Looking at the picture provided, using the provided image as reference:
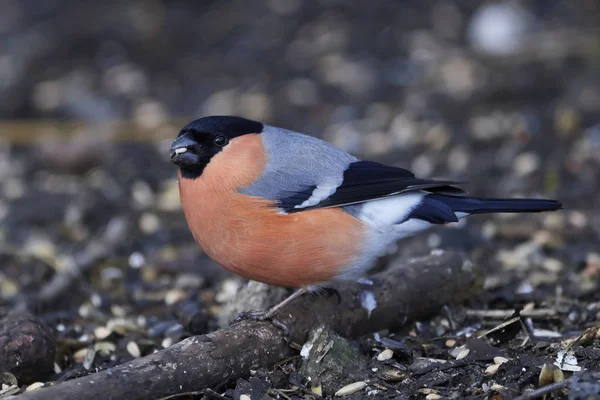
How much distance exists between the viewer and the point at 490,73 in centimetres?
870

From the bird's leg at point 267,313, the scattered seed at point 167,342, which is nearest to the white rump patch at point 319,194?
the bird's leg at point 267,313

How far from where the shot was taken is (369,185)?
4.33m

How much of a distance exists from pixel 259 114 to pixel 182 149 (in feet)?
15.1

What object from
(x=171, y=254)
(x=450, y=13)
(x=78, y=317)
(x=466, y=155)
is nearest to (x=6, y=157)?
(x=171, y=254)

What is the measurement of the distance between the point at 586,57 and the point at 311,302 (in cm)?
595

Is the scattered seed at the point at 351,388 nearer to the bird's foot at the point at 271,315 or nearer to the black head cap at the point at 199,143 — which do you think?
the bird's foot at the point at 271,315

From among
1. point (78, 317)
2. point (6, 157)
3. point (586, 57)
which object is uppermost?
point (586, 57)

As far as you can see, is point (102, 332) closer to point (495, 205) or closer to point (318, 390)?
point (318, 390)

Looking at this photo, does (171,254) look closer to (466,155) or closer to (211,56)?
(466,155)

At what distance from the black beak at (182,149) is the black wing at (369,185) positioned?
0.58m

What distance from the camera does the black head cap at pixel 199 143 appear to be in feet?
13.7

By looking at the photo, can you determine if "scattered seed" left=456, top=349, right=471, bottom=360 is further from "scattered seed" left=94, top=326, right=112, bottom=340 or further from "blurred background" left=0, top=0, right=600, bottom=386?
"scattered seed" left=94, top=326, right=112, bottom=340

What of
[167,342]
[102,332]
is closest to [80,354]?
[102,332]

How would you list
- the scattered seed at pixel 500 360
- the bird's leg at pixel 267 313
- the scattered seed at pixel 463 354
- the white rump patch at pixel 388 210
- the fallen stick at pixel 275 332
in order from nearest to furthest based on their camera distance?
the fallen stick at pixel 275 332, the scattered seed at pixel 500 360, the scattered seed at pixel 463 354, the bird's leg at pixel 267 313, the white rump patch at pixel 388 210
